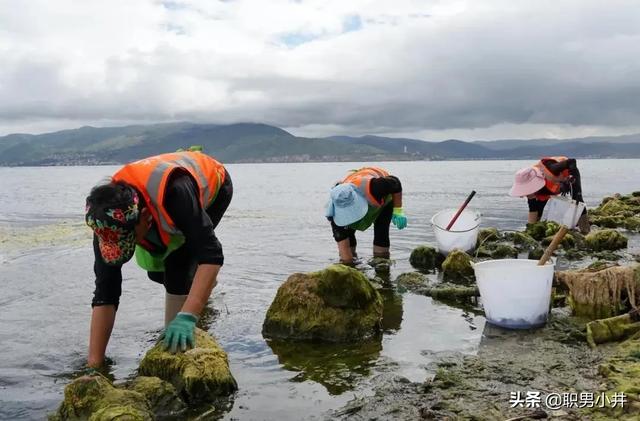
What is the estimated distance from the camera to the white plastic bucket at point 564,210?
419 inches

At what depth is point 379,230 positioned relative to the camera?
35.1 ft

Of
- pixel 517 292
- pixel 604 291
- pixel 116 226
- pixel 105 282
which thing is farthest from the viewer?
pixel 604 291

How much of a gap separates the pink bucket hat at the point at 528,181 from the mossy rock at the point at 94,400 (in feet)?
29.8

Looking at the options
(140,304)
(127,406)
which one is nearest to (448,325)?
(127,406)

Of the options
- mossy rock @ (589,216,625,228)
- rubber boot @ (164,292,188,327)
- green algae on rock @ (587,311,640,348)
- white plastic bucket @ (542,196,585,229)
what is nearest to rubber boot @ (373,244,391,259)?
white plastic bucket @ (542,196,585,229)

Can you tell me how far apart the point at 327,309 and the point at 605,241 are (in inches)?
297

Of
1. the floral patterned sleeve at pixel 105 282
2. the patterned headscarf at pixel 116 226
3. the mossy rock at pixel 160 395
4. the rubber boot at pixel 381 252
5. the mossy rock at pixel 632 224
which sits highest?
the patterned headscarf at pixel 116 226

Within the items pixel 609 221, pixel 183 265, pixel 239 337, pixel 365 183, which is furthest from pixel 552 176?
pixel 183 265

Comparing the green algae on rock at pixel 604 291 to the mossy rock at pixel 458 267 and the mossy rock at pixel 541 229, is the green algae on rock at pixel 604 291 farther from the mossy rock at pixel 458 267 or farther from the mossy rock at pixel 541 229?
the mossy rock at pixel 541 229

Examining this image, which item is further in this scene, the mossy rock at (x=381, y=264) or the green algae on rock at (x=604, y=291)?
the mossy rock at (x=381, y=264)

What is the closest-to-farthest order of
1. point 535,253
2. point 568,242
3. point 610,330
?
point 610,330 < point 535,253 < point 568,242

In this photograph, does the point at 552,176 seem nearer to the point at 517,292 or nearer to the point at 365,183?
the point at 365,183

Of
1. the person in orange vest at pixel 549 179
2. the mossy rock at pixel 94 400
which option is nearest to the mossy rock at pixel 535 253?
the person in orange vest at pixel 549 179

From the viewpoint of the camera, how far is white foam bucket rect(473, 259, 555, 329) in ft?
18.6
